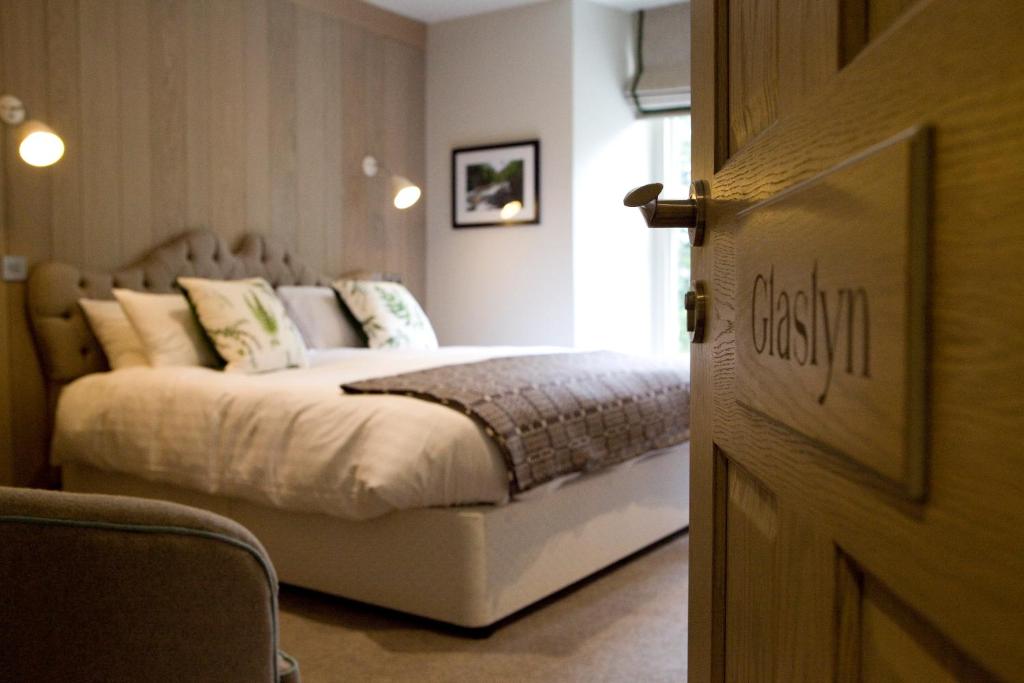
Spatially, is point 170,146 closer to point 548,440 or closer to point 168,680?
point 548,440

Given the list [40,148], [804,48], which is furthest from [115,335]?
[804,48]

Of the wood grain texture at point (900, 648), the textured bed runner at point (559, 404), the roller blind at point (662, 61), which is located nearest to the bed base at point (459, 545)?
the textured bed runner at point (559, 404)

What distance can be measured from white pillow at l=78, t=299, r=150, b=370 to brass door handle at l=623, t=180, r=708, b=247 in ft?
9.58

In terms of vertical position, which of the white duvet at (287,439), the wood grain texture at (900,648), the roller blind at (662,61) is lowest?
the white duvet at (287,439)

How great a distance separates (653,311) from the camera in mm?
5609

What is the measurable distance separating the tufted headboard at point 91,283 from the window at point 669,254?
247cm

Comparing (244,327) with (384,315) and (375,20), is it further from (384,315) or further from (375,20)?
(375,20)

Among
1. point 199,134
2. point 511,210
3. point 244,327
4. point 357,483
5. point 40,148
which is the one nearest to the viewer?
point 357,483

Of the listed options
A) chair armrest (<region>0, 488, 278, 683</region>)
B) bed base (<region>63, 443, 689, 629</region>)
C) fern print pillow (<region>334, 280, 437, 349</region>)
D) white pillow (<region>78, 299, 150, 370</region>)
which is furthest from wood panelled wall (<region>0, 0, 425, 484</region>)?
chair armrest (<region>0, 488, 278, 683</region>)

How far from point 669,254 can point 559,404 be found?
2980mm

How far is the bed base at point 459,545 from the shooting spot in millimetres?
2484

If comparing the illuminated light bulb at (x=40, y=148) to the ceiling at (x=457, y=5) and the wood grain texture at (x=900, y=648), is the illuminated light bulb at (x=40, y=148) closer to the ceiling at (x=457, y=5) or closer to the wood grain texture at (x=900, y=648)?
the ceiling at (x=457, y=5)

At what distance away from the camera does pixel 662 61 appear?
207 inches

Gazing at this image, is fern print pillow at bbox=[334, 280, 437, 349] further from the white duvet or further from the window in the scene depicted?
the window
